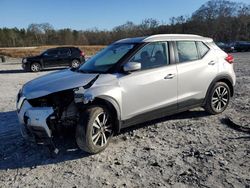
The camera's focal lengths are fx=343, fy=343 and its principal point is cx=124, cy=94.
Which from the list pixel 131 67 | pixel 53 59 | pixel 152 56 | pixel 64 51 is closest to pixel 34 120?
pixel 131 67

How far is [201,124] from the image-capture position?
6734 millimetres

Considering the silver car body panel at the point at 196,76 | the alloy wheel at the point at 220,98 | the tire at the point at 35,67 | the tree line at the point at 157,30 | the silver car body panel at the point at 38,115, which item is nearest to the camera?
the silver car body panel at the point at 38,115

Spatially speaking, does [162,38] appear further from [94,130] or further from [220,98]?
[94,130]

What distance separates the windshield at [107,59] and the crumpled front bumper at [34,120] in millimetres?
1301

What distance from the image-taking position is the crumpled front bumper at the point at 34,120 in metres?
5.11

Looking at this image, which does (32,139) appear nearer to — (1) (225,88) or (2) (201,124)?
(2) (201,124)

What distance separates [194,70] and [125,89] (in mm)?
1776

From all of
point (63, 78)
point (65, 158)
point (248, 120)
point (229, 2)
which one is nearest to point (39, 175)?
point (65, 158)

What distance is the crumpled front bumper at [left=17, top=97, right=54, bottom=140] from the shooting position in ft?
16.8

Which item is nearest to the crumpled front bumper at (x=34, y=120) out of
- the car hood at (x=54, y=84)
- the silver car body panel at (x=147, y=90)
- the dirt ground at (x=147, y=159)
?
the car hood at (x=54, y=84)

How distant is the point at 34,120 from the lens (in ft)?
17.0

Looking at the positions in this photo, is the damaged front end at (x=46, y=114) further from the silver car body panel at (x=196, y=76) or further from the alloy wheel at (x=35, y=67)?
the alloy wheel at (x=35, y=67)

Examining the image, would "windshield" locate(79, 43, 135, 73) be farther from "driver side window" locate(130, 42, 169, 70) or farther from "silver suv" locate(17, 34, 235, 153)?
"driver side window" locate(130, 42, 169, 70)

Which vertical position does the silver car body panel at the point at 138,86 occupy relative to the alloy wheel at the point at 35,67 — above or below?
above
